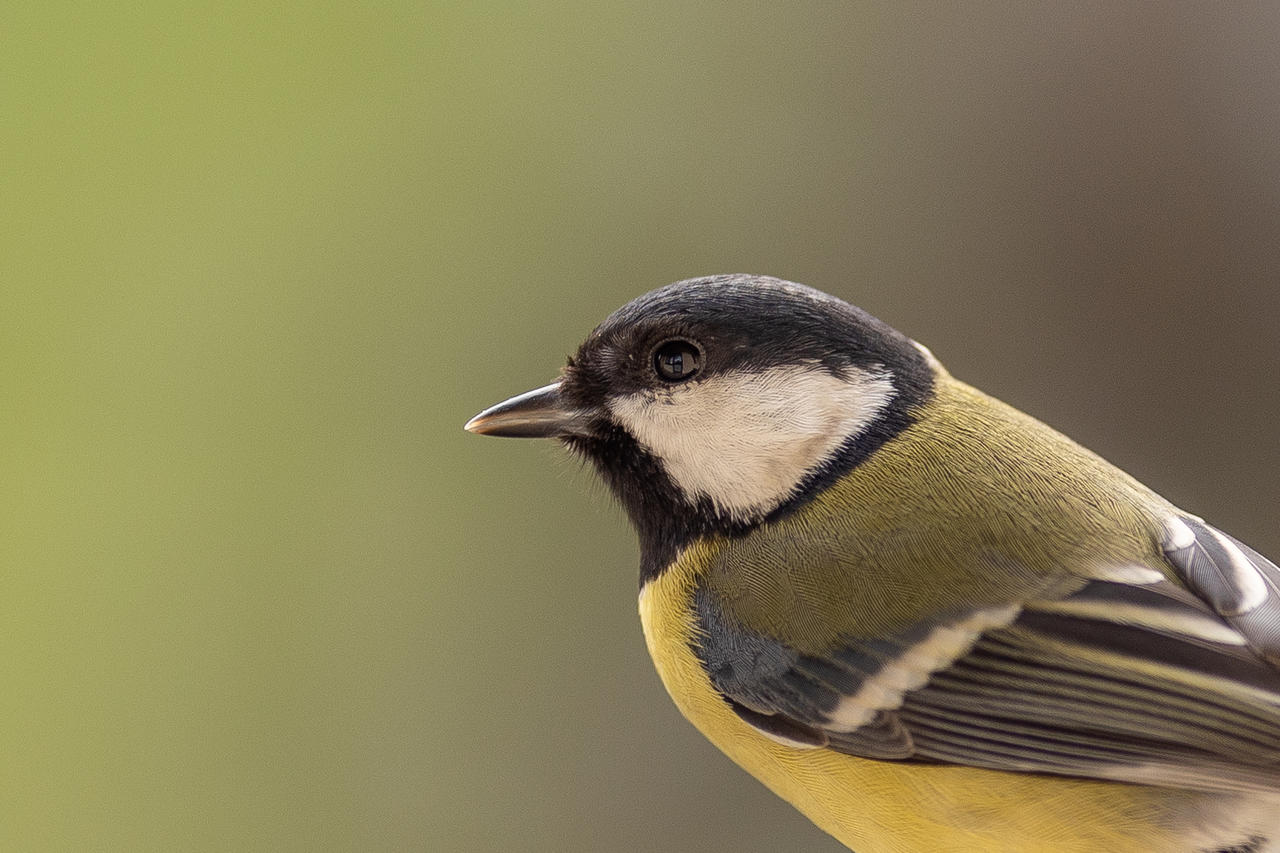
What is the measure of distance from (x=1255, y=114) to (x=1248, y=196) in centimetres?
13

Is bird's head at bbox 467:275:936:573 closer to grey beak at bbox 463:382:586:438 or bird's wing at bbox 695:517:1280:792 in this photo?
grey beak at bbox 463:382:586:438

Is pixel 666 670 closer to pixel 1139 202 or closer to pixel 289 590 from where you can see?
pixel 289 590

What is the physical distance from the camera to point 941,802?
883mm

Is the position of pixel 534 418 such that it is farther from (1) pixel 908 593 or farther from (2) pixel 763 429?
(1) pixel 908 593

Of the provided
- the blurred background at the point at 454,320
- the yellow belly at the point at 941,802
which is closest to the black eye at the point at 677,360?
the yellow belly at the point at 941,802

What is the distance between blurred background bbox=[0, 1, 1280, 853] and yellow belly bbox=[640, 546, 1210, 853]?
98cm

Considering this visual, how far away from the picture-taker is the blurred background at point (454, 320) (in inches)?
78.3

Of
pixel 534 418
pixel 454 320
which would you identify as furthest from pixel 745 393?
pixel 454 320

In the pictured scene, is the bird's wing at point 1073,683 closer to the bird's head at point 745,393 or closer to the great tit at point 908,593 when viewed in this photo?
the great tit at point 908,593

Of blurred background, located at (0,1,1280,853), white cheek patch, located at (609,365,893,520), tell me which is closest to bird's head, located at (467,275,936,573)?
white cheek patch, located at (609,365,893,520)

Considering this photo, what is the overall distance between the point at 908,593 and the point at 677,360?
274mm

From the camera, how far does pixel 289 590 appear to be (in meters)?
2.09

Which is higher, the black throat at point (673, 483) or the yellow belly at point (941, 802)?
the black throat at point (673, 483)

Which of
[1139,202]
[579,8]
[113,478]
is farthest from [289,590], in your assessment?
[1139,202]
